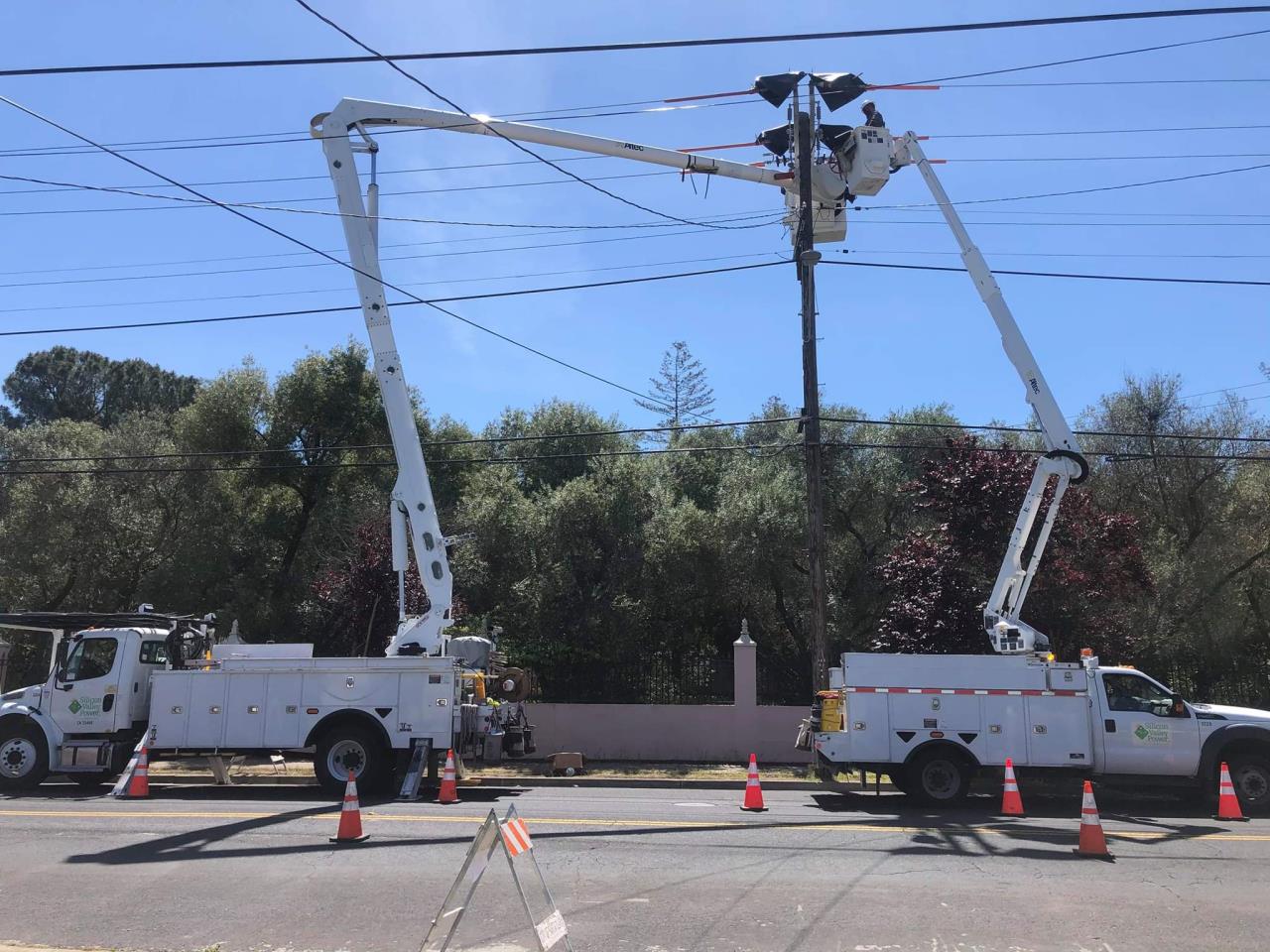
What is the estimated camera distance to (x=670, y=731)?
19828 millimetres

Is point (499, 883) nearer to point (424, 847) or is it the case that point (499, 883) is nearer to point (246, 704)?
point (424, 847)

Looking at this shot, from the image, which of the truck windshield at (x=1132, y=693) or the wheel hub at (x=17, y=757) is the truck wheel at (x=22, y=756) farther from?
the truck windshield at (x=1132, y=693)

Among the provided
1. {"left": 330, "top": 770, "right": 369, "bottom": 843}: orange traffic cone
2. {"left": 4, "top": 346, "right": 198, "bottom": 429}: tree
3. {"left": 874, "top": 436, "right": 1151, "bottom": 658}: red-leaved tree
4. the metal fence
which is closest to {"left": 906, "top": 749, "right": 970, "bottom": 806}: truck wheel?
{"left": 874, "top": 436, "right": 1151, "bottom": 658}: red-leaved tree

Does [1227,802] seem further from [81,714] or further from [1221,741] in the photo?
[81,714]

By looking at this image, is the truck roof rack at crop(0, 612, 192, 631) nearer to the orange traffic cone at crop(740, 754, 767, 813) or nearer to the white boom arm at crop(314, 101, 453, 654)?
the white boom arm at crop(314, 101, 453, 654)

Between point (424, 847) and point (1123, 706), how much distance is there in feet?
31.4

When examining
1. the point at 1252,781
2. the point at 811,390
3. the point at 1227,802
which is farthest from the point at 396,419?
the point at 1252,781

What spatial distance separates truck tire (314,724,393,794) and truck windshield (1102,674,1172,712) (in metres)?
9.91

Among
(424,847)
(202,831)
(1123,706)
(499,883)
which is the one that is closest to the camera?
(499,883)

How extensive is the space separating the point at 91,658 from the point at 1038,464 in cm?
1434

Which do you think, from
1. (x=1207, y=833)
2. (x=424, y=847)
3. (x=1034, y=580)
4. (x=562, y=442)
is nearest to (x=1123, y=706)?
(x=1207, y=833)

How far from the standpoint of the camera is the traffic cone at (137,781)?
1366 cm

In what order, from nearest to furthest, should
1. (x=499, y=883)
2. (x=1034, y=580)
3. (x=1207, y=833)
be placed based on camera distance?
(x=499, y=883)
(x=1207, y=833)
(x=1034, y=580)

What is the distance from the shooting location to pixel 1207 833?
1140 cm
